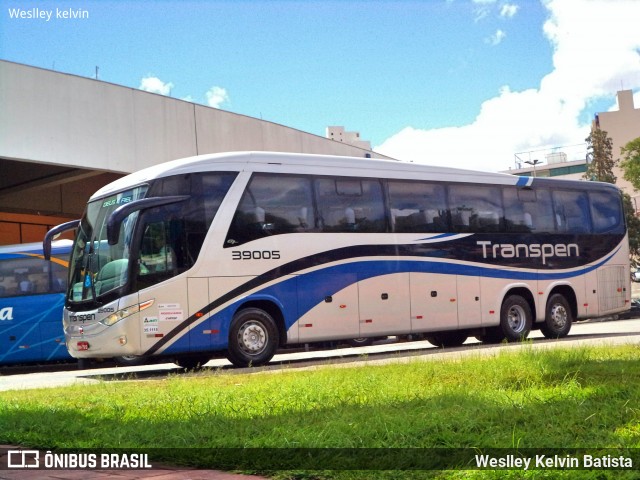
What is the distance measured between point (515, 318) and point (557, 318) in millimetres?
1401

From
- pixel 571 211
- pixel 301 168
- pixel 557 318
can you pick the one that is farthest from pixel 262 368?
pixel 571 211

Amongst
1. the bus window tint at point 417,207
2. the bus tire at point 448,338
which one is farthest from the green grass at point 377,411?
the bus tire at point 448,338

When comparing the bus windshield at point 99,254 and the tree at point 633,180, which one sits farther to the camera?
the tree at point 633,180

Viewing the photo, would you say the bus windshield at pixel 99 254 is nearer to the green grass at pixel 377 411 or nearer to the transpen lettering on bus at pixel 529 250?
the green grass at pixel 377 411

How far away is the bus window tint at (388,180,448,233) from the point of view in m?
17.5

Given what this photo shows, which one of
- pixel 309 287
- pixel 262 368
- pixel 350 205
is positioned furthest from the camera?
pixel 350 205

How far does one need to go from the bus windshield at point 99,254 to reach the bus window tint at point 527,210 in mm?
8937

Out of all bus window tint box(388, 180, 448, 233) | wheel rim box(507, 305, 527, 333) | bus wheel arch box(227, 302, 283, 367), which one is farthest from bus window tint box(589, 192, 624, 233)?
bus wheel arch box(227, 302, 283, 367)

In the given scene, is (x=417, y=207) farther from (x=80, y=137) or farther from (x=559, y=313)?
(x=80, y=137)

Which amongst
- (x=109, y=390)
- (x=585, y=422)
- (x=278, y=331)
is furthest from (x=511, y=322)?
(x=585, y=422)

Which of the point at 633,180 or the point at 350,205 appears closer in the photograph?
the point at 350,205

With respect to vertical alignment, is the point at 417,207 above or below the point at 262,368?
above

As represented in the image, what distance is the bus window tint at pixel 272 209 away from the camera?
49.3ft

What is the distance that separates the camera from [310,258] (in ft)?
52.0
